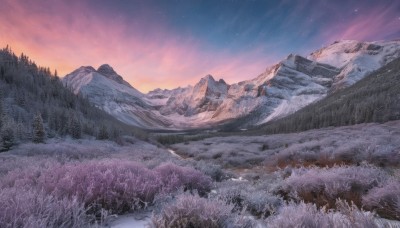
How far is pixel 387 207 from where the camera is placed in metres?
4.44

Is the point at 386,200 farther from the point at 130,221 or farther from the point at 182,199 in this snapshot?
the point at 130,221

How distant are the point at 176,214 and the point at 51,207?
5.12 feet

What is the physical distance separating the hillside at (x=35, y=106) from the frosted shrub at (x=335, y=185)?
95.4 feet

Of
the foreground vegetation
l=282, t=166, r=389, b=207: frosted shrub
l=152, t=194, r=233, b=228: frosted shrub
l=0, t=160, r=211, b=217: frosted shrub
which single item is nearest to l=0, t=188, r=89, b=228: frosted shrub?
the foreground vegetation

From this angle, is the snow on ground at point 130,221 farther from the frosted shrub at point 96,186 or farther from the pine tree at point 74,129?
the pine tree at point 74,129

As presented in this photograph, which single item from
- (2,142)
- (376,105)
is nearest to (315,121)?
(376,105)

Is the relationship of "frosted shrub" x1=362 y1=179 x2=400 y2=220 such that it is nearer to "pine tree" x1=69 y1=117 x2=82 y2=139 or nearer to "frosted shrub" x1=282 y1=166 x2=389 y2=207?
"frosted shrub" x1=282 y1=166 x2=389 y2=207

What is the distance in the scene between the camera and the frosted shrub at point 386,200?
14.0 ft

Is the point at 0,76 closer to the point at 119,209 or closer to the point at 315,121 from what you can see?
the point at 119,209

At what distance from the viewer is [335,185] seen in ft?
18.0

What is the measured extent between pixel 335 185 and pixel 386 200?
1.02 m

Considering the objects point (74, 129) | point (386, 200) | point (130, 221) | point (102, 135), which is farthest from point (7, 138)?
point (102, 135)

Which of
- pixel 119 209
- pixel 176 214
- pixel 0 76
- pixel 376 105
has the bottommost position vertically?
pixel 119 209

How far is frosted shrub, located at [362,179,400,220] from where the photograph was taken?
4.27 meters
